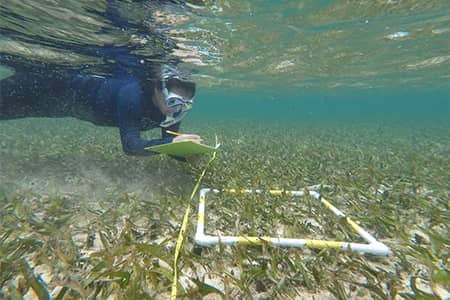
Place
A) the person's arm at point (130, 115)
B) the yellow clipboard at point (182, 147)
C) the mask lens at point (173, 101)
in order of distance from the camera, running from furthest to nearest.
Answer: the mask lens at point (173, 101)
the person's arm at point (130, 115)
the yellow clipboard at point (182, 147)

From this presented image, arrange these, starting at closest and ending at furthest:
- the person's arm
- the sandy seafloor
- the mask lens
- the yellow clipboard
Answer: the sandy seafloor < the yellow clipboard < the person's arm < the mask lens

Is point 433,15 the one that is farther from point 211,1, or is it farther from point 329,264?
point 329,264

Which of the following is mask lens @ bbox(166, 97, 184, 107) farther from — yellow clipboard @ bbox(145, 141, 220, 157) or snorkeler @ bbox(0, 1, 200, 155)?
yellow clipboard @ bbox(145, 141, 220, 157)

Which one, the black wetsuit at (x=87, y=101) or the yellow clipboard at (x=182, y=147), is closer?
the yellow clipboard at (x=182, y=147)

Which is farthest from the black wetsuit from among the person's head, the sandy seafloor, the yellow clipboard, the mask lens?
the sandy seafloor

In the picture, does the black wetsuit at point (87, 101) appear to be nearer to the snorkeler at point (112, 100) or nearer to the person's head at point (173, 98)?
the snorkeler at point (112, 100)

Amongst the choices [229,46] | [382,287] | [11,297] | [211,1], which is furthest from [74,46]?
[382,287]

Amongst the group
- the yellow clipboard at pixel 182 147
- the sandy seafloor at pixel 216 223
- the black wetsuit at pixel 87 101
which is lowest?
the sandy seafloor at pixel 216 223

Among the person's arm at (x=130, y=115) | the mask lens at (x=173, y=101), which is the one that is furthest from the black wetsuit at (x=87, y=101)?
the mask lens at (x=173, y=101)

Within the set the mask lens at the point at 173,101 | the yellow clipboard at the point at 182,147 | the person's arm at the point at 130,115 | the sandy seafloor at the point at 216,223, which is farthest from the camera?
the mask lens at the point at 173,101

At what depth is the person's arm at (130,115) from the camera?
14.0 feet

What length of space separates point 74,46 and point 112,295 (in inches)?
308

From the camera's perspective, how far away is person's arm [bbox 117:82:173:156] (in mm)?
4270

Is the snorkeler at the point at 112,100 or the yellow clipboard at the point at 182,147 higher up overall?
the snorkeler at the point at 112,100
